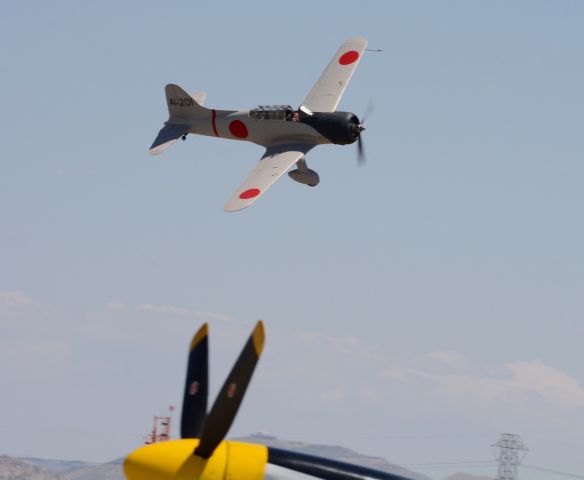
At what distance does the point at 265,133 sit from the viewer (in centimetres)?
7025

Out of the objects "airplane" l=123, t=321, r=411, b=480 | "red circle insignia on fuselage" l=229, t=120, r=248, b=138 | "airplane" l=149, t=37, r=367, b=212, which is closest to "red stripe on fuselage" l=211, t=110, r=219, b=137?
"airplane" l=149, t=37, r=367, b=212

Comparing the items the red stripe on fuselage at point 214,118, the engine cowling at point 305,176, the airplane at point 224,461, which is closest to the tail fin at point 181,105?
the red stripe on fuselage at point 214,118

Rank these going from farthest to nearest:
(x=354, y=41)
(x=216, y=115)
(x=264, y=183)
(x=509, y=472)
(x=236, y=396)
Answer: (x=509, y=472) → (x=354, y=41) → (x=216, y=115) → (x=264, y=183) → (x=236, y=396)

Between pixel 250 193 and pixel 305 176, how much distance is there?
4.58 meters

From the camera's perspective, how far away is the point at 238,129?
7225cm

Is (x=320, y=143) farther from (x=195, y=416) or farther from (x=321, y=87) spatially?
(x=195, y=416)

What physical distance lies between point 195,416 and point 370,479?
4.03 meters

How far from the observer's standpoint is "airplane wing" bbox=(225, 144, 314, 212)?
64.6m

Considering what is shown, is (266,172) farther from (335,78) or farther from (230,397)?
(230,397)

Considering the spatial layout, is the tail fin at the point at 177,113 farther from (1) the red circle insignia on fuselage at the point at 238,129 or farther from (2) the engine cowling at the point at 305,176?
(2) the engine cowling at the point at 305,176

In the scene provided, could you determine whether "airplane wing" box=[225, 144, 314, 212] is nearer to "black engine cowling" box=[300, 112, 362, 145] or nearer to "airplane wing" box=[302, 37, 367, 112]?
"black engine cowling" box=[300, 112, 362, 145]

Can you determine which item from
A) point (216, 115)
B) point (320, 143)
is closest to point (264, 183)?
point (320, 143)

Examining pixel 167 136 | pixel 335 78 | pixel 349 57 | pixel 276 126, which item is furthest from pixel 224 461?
pixel 349 57

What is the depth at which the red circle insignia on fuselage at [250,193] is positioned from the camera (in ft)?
213
